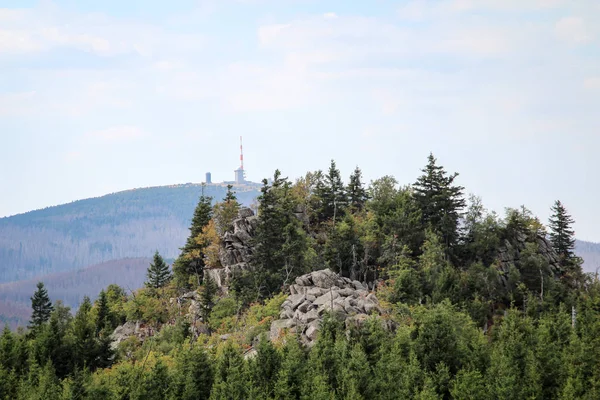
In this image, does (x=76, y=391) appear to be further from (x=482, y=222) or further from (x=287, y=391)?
(x=482, y=222)

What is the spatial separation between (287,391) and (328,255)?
1423 inches

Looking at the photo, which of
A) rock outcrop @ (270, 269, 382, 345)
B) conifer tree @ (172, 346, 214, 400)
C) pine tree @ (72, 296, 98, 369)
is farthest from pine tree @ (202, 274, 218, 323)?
conifer tree @ (172, 346, 214, 400)

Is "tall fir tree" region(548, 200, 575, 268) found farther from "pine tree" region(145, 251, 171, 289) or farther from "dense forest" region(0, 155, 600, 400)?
"pine tree" region(145, 251, 171, 289)

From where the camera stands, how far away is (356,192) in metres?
111

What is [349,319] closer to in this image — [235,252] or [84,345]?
[235,252]

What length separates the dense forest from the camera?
6084 cm

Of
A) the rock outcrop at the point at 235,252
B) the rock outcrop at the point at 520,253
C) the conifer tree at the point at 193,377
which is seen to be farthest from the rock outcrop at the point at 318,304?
the rock outcrop at the point at 520,253

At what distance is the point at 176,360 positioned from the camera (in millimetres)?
67250

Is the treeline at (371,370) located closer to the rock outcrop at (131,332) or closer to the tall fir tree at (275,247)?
the tall fir tree at (275,247)

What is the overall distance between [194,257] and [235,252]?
999 cm

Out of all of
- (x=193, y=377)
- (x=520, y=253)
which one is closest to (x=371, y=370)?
(x=193, y=377)

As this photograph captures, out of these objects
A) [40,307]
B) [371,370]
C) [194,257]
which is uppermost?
[194,257]

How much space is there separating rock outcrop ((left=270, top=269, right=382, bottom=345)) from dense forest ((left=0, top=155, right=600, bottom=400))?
92 cm

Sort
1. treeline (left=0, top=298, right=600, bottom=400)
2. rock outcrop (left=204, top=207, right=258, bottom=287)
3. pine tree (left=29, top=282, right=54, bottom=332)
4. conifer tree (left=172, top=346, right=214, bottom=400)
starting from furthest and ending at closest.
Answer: pine tree (left=29, top=282, right=54, bottom=332), rock outcrop (left=204, top=207, right=258, bottom=287), conifer tree (left=172, top=346, right=214, bottom=400), treeline (left=0, top=298, right=600, bottom=400)
